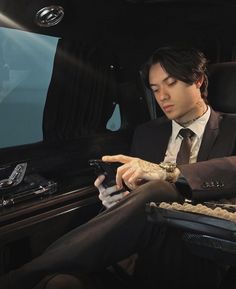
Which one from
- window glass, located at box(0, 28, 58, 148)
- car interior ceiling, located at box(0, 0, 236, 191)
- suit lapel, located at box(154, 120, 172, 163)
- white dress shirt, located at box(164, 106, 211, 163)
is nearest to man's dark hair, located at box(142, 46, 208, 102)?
white dress shirt, located at box(164, 106, 211, 163)

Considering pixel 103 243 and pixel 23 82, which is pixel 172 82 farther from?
pixel 103 243

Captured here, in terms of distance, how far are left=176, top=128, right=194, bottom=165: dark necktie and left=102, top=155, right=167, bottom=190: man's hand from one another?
370mm

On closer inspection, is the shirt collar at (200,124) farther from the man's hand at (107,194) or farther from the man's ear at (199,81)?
the man's hand at (107,194)

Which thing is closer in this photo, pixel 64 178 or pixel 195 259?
pixel 195 259

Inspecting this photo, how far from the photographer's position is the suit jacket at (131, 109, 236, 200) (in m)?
1.52

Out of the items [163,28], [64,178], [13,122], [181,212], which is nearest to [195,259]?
[181,212]

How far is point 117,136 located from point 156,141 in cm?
45

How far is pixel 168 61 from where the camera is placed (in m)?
1.84

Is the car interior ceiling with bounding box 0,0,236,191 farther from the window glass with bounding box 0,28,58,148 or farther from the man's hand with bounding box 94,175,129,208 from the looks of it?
the man's hand with bounding box 94,175,129,208

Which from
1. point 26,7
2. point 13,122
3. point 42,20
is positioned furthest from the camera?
point 13,122

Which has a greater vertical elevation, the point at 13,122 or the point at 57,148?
the point at 13,122

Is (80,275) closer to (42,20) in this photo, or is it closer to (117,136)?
(42,20)

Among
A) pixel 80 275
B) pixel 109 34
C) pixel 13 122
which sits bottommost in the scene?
pixel 80 275

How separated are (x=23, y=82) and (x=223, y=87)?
93 centimetres
